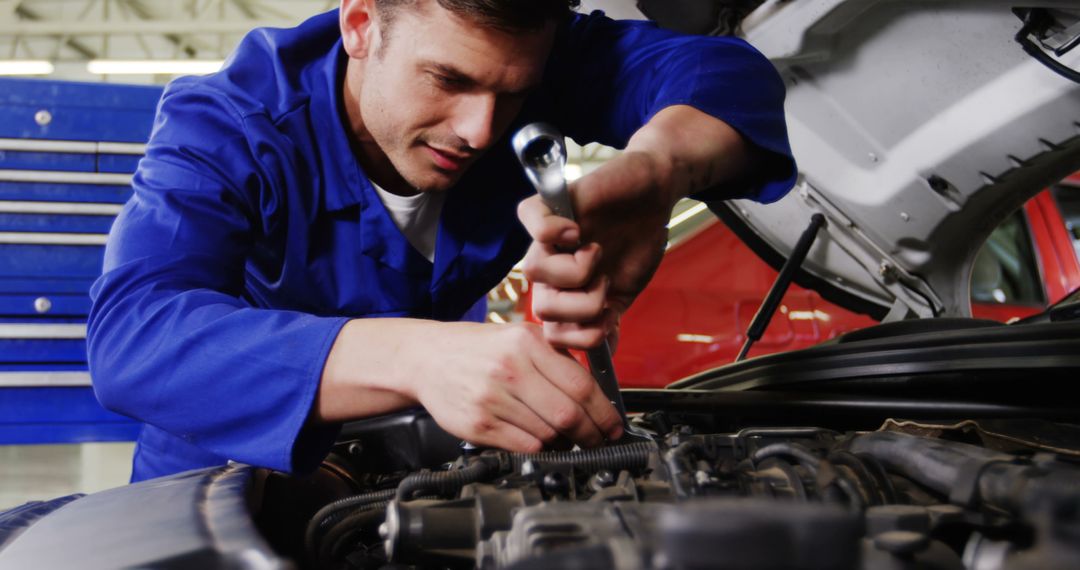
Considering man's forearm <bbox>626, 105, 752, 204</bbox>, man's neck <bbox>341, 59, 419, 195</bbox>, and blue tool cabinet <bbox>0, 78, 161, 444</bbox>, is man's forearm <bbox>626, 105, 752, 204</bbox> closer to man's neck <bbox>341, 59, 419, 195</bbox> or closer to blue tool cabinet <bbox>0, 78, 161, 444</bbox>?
man's neck <bbox>341, 59, 419, 195</bbox>

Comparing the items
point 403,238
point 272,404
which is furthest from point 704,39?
point 272,404

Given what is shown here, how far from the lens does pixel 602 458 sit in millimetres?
679

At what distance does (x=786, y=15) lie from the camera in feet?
4.08

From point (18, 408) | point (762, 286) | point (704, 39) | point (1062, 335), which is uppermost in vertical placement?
point (704, 39)

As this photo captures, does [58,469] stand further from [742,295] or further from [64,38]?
[64,38]

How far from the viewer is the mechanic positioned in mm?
726

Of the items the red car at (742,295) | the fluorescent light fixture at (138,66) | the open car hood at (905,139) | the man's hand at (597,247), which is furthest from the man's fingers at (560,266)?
the fluorescent light fixture at (138,66)

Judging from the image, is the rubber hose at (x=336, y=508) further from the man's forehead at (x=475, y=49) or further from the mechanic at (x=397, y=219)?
the man's forehead at (x=475, y=49)

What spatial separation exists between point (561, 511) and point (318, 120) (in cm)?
89

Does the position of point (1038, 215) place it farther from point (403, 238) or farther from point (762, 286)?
point (403, 238)

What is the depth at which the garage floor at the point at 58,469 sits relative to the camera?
2.19m

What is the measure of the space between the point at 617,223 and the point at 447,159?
320mm

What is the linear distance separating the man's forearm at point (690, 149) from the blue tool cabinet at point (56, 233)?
70.8 inches

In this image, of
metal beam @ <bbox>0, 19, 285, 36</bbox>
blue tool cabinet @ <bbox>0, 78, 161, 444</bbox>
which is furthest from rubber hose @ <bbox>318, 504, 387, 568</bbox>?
metal beam @ <bbox>0, 19, 285, 36</bbox>
